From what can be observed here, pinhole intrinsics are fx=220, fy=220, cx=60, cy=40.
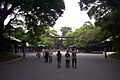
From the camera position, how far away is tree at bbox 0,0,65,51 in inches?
1169

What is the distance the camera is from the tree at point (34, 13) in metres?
29.7

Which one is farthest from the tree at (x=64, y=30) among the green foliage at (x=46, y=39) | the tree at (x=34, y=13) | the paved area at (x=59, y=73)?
the paved area at (x=59, y=73)

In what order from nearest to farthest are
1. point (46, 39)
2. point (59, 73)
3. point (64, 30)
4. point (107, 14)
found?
point (59, 73) → point (107, 14) → point (46, 39) → point (64, 30)

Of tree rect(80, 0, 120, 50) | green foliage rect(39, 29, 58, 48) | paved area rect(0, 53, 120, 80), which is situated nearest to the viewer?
paved area rect(0, 53, 120, 80)

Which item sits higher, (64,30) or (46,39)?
(64,30)

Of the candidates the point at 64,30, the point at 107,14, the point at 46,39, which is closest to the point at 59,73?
the point at 107,14

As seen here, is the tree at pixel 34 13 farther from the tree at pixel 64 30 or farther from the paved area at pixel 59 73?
the tree at pixel 64 30

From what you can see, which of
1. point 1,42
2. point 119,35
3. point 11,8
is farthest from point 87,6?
point 1,42

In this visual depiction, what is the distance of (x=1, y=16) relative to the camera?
101 ft

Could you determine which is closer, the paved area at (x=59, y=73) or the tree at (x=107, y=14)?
the paved area at (x=59, y=73)

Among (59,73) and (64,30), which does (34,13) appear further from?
(64,30)

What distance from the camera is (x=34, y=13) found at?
32062 millimetres

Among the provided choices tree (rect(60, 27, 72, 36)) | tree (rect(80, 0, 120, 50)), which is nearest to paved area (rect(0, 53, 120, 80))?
tree (rect(80, 0, 120, 50))

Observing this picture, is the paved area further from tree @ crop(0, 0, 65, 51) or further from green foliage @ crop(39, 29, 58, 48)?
green foliage @ crop(39, 29, 58, 48)
